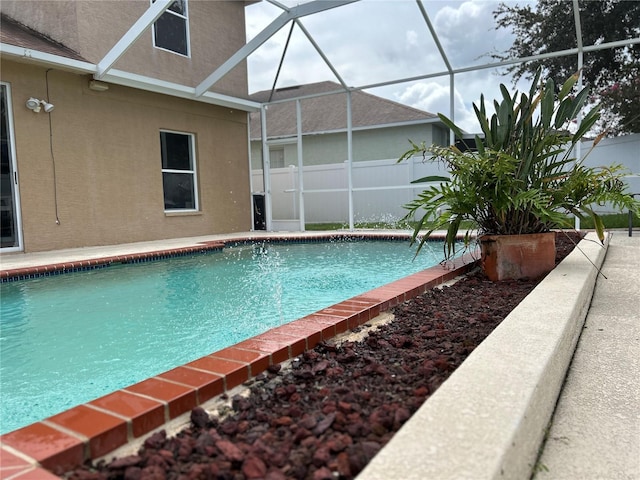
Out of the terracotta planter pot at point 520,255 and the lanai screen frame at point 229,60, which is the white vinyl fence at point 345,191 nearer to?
the lanai screen frame at point 229,60

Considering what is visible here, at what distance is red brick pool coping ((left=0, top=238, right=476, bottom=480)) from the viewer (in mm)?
1173

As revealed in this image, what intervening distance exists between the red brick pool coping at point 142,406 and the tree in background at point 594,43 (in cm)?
1057

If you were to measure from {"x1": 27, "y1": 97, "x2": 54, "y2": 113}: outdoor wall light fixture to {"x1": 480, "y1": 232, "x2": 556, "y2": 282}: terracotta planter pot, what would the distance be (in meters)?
6.83

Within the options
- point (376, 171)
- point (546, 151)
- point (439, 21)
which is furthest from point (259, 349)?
point (376, 171)

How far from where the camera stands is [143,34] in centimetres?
823

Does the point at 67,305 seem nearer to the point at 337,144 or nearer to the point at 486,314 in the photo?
the point at 486,314

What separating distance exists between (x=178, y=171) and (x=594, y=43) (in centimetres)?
1051

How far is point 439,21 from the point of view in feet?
26.6

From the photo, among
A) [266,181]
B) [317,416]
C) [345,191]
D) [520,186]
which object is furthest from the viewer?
[345,191]

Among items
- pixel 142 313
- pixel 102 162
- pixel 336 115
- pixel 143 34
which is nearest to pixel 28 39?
pixel 143 34

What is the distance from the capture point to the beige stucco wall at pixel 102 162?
714 cm

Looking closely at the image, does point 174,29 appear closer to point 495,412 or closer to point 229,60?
point 229,60

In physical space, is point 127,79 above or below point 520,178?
above

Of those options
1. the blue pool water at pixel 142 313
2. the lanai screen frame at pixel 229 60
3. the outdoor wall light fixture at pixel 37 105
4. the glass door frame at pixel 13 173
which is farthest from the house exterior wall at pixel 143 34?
the blue pool water at pixel 142 313
